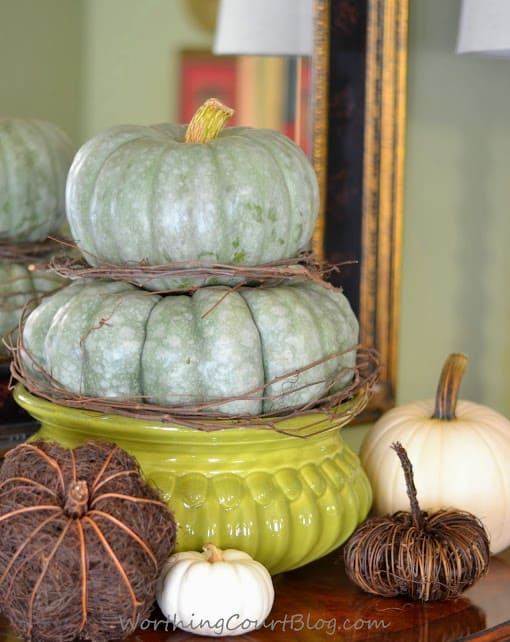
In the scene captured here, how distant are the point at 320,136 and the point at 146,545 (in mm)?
758

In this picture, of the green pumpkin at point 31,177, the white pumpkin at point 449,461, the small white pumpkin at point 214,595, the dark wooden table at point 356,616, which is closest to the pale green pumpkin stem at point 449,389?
the white pumpkin at point 449,461

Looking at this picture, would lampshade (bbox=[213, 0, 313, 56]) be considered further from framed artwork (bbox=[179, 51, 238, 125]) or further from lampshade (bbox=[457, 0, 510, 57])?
lampshade (bbox=[457, 0, 510, 57])

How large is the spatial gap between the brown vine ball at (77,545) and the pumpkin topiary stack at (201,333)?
0.09 meters

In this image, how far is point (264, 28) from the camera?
1.37 meters

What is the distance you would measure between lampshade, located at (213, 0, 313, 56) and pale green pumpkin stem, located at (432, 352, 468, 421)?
0.49 meters

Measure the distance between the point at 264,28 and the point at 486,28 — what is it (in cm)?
30

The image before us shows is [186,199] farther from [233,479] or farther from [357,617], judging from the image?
[357,617]

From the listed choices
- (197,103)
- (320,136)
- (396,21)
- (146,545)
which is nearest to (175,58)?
(197,103)

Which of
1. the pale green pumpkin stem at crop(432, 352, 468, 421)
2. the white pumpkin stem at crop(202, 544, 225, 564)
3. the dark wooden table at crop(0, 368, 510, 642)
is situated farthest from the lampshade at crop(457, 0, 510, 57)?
the white pumpkin stem at crop(202, 544, 225, 564)

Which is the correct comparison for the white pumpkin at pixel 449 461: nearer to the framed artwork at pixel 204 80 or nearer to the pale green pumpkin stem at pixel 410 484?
the pale green pumpkin stem at pixel 410 484

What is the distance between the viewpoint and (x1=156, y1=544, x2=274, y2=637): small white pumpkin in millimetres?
862

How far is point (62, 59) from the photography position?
1.21 meters

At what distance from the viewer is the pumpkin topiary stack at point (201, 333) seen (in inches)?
36.7

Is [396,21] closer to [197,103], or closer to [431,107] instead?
[431,107]
